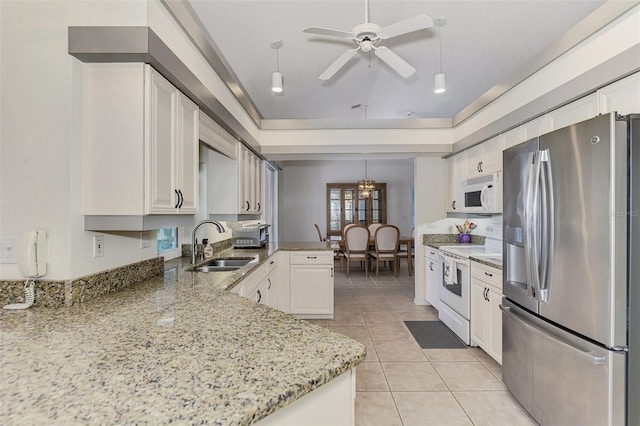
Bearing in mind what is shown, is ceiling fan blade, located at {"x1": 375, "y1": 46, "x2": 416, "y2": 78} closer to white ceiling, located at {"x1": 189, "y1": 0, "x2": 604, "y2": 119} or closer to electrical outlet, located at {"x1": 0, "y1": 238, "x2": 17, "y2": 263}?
white ceiling, located at {"x1": 189, "y1": 0, "x2": 604, "y2": 119}

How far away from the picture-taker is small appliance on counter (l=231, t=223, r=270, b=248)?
3.60 meters

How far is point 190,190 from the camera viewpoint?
75.4 inches

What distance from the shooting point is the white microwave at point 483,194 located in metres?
2.89

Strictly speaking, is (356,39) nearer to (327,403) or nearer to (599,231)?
(599,231)

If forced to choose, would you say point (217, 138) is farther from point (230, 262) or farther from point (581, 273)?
point (581, 273)

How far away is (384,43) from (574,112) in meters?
1.38

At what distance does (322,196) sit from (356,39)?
21.5 feet

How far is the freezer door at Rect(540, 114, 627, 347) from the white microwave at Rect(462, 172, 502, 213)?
1.26 metres

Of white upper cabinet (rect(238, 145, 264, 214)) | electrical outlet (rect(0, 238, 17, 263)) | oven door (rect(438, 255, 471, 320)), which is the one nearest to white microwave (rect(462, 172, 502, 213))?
oven door (rect(438, 255, 471, 320))

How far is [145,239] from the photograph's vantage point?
1.95m

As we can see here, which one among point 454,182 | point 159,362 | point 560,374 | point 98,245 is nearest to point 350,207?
point 454,182

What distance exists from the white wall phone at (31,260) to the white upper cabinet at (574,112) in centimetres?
300

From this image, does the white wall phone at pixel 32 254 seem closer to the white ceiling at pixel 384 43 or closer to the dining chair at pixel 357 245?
the white ceiling at pixel 384 43

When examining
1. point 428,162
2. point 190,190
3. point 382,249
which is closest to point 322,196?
point 382,249
